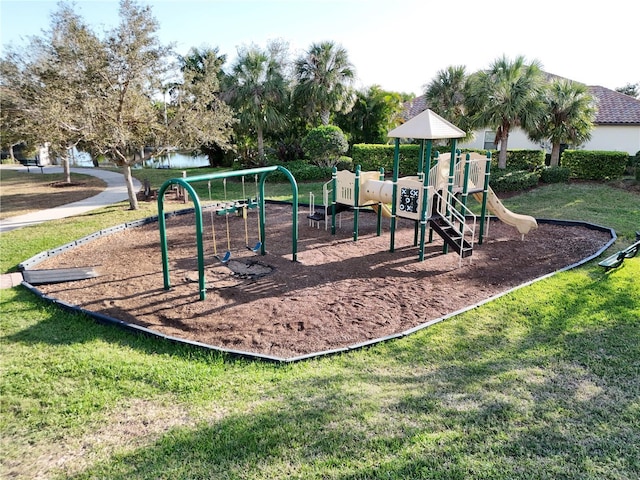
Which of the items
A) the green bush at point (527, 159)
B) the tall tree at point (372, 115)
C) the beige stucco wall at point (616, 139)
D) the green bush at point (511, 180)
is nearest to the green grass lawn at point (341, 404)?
the green bush at point (511, 180)

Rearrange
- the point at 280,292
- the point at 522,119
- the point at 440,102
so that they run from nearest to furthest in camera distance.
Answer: the point at 280,292 < the point at 522,119 < the point at 440,102

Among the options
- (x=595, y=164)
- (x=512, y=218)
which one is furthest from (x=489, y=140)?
(x=512, y=218)

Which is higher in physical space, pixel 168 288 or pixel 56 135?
pixel 56 135

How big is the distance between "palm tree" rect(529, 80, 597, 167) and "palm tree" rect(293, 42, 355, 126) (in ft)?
32.8

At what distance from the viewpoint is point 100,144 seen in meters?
14.8

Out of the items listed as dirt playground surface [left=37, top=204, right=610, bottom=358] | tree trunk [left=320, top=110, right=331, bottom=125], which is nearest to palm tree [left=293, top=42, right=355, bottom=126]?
tree trunk [left=320, top=110, right=331, bottom=125]

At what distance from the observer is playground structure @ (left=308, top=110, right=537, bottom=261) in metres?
10.4

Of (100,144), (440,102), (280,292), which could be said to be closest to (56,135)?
(100,144)

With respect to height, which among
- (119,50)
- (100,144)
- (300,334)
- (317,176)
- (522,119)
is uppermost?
(119,50)

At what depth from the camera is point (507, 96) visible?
18344 mm

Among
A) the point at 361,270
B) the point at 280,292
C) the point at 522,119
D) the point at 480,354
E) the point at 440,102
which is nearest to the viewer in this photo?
the point at 480,354

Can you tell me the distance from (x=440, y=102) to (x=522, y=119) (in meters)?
4.65

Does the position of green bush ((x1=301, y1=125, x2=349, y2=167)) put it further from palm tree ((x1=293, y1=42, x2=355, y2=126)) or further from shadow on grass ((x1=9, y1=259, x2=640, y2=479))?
shadow on grass ((x1=9, y1=259, x2=640, y2=479))

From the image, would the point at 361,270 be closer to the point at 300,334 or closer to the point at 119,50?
the point at 300,334
